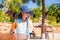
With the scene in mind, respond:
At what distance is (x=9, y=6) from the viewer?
178 cm

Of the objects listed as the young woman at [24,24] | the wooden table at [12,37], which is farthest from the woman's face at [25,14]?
the wooden table at [12,37]

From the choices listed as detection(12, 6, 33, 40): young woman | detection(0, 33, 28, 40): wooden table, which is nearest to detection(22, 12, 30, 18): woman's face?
detection(12, 6, 33, 40): young woman

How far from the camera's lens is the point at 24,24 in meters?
1.79

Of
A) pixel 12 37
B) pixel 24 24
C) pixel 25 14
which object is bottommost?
pixel 12 37

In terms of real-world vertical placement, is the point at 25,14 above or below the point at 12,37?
above

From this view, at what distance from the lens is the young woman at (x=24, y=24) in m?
1.78

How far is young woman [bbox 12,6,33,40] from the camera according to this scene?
1.78 meters

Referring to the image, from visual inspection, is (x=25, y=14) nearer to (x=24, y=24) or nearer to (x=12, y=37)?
(x=24, y=24)

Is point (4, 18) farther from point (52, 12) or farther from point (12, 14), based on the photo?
point (52, 12)

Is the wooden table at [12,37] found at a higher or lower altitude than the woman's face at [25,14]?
Answer: lower

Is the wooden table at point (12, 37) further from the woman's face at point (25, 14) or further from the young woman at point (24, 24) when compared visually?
the woman's face at point (25, 14)

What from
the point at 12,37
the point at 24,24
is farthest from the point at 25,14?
the point at 12,37

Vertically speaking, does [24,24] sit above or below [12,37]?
above

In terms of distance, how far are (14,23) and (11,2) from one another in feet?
0.78
